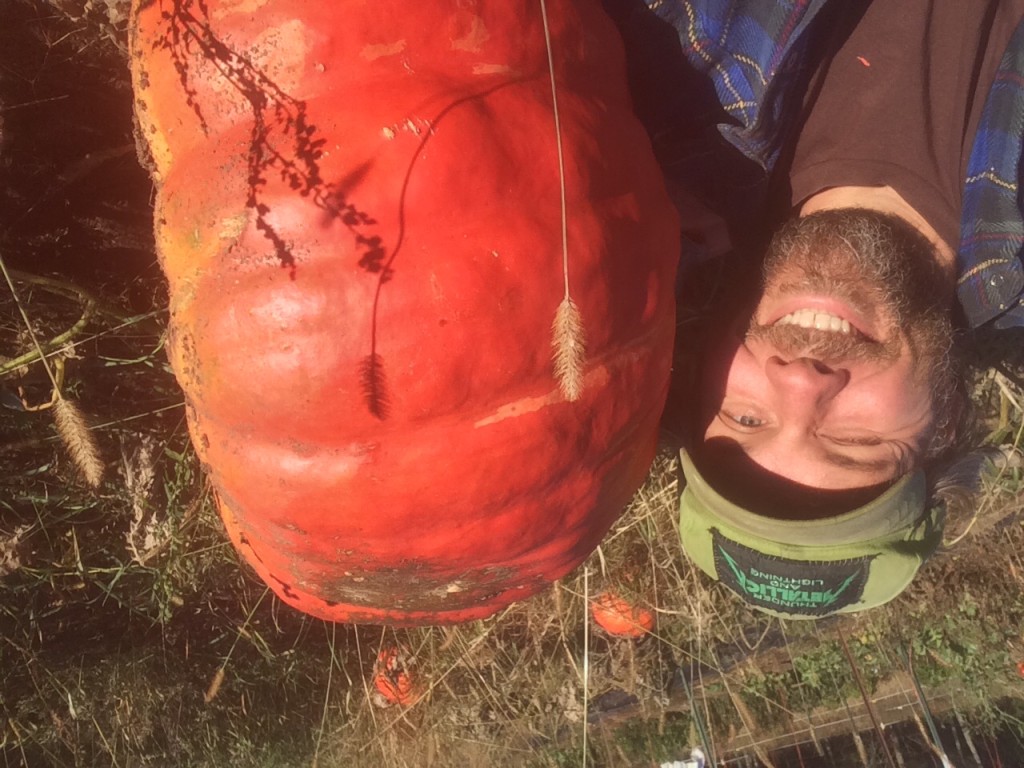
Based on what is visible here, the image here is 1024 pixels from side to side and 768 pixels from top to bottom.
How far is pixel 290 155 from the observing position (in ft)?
3.78

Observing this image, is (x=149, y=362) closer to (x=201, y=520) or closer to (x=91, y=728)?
(x=201, y=520)

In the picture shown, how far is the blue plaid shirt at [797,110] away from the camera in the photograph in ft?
5.59

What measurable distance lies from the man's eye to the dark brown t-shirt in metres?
0.69

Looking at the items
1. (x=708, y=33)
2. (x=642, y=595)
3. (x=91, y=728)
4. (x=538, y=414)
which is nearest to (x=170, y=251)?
(x=538, y=414)

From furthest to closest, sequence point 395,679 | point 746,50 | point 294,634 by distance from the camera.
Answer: point 395,679 → point 294,634 → point 746,50

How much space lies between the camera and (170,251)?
1310 millimetres

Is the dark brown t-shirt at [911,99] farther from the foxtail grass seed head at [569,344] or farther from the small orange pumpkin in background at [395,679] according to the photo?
the small orange pumpkin in background at [395,679]

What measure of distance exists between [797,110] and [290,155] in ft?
5.06

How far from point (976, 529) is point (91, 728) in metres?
3.94

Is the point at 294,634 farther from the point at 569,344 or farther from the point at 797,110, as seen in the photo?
the point at 797,110

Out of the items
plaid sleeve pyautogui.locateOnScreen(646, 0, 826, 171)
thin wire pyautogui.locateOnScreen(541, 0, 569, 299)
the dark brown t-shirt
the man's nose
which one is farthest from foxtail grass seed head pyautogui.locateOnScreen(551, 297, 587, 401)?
the dark brown t-shirt

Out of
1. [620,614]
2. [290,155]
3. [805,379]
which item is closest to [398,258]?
[290,155]

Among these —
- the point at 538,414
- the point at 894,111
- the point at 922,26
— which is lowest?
the point at 538,414

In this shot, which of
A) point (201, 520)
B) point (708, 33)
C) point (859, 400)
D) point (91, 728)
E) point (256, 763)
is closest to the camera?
point (708, 33)
